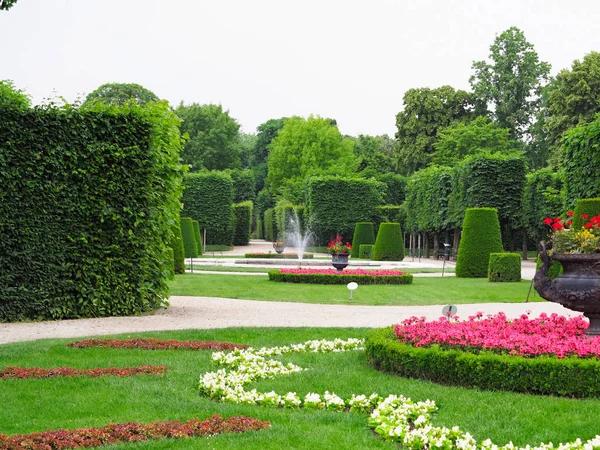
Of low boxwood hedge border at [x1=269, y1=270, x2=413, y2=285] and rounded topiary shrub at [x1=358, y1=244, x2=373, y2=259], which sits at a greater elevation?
rounded topiary shrub at [x1=358, y1=244, x2=373, y2=259]

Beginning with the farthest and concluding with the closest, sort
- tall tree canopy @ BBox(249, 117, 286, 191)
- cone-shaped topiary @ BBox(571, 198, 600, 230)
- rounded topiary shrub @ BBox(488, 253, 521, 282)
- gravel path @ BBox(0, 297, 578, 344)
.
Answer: tall tree canopy @ BBox(249, 117, 286, 191)
rounded topiary shrub @ BBox(488, 253, 521, 282)
cone-shaped topiary @ BBox(571, 198, 600, 230)
gravel path @ BBox(0, 297, 578, 344)

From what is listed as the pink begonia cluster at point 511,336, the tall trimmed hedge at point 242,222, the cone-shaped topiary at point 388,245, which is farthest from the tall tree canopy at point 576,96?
the pink begonia cluster at point 511,336

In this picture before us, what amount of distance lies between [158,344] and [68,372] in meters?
1.96

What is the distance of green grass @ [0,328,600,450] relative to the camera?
201 inches

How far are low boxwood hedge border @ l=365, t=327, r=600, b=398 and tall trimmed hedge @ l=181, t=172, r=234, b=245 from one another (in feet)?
141

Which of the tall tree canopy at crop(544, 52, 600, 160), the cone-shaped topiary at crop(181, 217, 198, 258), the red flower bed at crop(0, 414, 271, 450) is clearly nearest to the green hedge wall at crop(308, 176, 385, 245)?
the tall tree canopy at crop(544, 52, 600, 160)

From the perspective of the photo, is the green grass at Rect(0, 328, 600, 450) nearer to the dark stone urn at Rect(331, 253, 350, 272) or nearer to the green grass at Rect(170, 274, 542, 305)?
the green grass at Rect(170, 274, 542, 305)

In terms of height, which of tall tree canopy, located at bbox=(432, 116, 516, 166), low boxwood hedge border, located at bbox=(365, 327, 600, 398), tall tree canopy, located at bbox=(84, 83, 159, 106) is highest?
tall tree canopy, located at bbox=(84, 83, 159, 106)

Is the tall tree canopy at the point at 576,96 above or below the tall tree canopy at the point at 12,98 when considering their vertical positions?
above

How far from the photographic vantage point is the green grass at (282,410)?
16.7 ft

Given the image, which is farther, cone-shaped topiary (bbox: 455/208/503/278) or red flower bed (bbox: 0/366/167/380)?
cone-shaped topiary (bbox: 455/208/503/278)

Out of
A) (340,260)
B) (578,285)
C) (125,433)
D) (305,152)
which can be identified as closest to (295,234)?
(305,152)

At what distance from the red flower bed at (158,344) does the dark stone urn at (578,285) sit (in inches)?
152

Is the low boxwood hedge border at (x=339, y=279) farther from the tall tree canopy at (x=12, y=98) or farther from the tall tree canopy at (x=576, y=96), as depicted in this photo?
the tall tree canopy at (x=576, y=96)
